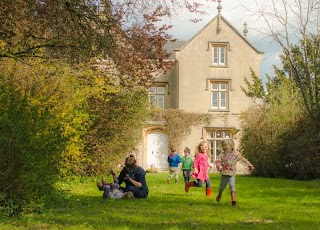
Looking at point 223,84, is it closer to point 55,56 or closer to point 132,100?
point 132,100

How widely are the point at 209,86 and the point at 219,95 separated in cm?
96

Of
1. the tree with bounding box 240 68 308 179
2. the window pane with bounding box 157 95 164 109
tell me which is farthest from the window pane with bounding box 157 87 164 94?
the tree with bounding box 240 68 308 179

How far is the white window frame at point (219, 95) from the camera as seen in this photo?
4019 centimetres

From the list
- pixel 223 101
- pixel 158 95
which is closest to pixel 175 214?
pixel 223 101

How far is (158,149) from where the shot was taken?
3938 centimetres

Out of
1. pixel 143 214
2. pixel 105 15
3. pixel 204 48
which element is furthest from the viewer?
pixel 204 48

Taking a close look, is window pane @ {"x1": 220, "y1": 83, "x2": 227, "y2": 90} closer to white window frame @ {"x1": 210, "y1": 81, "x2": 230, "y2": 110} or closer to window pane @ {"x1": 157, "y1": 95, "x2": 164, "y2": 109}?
white window frame @ {"x1": 210, "y1": 81, "x2": 230, "y2": 110}

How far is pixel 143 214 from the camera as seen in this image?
10.2m

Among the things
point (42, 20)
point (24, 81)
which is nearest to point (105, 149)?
point (24, 81)

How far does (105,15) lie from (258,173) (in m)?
20.1

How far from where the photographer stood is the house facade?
3944cm

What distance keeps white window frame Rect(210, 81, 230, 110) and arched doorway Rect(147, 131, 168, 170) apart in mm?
3993

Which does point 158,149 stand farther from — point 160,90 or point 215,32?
point 215,32

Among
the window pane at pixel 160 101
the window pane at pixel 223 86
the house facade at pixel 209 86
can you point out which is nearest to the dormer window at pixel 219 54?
the house facade at pixel 209 86
